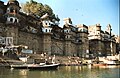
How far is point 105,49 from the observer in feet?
240

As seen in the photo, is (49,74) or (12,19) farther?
(12,19)

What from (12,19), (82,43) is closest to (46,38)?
(12,19)

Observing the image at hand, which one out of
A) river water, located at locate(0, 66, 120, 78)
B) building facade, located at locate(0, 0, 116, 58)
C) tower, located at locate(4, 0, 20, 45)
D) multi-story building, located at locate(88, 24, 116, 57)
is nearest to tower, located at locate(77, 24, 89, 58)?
building facade, located at locate(0, 0, 116, 58)

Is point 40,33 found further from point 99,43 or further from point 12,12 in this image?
point 99,43

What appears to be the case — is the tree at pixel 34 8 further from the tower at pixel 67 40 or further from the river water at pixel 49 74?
the river water at pixel 49 74

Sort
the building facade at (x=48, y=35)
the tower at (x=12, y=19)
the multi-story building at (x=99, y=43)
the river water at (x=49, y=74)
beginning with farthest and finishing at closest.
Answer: the multi-story building at (x=99, y=43) → the building facade at (x=48, y=35) → the tower at (x=12, y=19) → the river water at (x=49, y=74)

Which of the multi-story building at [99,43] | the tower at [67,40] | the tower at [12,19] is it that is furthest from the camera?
the multi-story building at [99,43]

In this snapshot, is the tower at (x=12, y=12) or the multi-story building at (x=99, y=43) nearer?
the tower at (x=12, y=12)

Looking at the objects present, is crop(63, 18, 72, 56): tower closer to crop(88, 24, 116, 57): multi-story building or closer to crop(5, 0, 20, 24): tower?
crop(88, 24, 116, 57): multi-story building

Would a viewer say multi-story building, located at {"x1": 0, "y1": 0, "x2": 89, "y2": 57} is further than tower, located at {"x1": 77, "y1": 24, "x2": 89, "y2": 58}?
No

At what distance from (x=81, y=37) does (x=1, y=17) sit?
27718 millimetres

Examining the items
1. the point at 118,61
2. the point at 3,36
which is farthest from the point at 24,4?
the point at 118,61

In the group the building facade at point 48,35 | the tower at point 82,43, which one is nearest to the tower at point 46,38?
the building facade at point 48,35

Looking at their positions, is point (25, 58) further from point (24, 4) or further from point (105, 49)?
point (105, 49)
